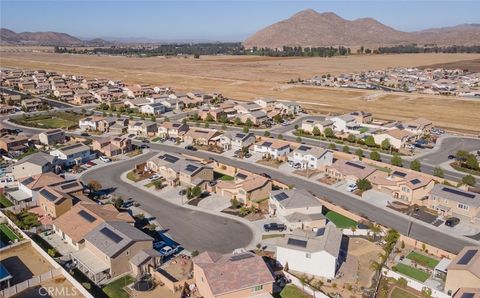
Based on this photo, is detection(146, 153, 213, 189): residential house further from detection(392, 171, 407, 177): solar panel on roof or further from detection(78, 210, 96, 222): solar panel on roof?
detection(392, 171, 407, 177): solar panel on roof

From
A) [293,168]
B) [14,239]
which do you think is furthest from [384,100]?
[14,239]

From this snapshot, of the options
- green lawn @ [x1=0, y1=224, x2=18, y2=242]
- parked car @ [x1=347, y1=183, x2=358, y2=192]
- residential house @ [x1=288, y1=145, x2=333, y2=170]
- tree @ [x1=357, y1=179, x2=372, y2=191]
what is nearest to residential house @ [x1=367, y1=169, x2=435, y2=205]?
tree @ [x1=357, y1=179, x2=372, y2=191]

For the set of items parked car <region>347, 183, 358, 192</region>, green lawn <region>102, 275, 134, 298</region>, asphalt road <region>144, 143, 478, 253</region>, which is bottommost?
green lawn <region>102, 275, 134, 298</region>

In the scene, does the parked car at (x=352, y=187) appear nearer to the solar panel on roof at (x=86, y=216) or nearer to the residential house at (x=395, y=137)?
the residential house at (x=395, y=137)

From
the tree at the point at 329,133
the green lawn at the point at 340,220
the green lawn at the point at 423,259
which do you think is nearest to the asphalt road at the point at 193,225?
the green lawn at the point at 340,220

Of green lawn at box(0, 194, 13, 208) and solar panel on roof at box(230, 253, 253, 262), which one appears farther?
green lawn at box(0, 194, 13, 208)

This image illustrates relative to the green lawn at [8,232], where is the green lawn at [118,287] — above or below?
below

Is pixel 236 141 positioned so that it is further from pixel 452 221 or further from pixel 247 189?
pixel 452 221
